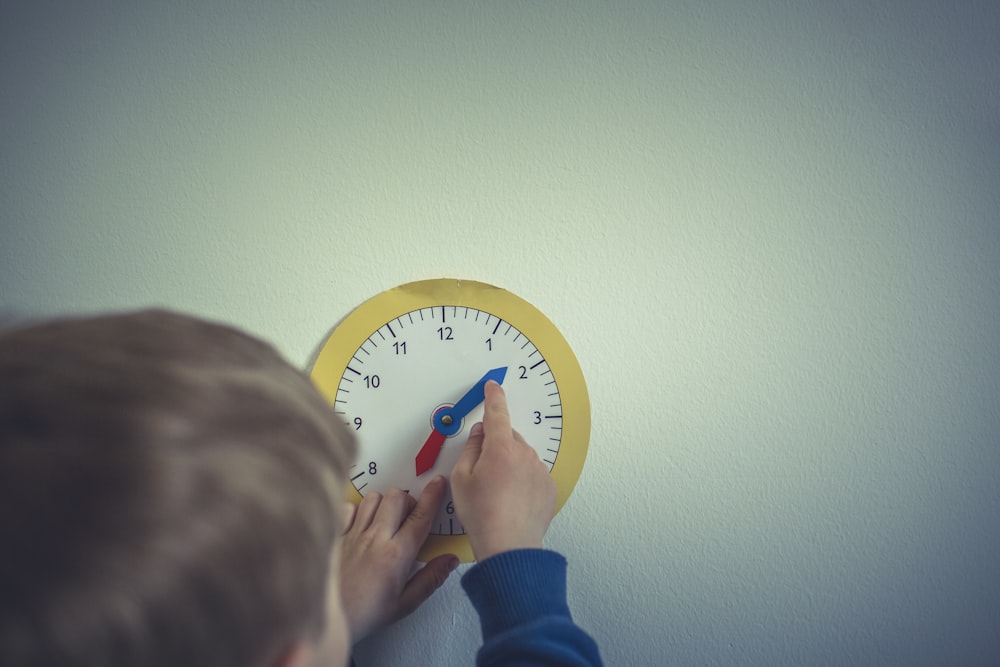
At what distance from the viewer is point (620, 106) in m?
0.56

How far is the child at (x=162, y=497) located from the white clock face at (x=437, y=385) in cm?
21

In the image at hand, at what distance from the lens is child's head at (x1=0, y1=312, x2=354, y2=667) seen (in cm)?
24

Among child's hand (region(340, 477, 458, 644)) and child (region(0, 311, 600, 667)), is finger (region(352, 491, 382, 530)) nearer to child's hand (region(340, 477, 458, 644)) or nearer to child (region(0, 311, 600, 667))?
child's hand (region(340, 477, 458, 644))

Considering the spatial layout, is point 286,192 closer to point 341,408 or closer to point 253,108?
point 253,108

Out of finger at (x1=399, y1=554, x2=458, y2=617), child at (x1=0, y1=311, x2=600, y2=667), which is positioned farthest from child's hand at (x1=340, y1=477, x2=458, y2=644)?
child at (x1=0, y1=311, x2=600, y2=667)

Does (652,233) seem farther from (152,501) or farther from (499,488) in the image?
(152,501)

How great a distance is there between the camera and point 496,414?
0.55m

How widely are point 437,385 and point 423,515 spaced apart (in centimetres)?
12

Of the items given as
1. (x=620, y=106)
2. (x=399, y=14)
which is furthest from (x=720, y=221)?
(x=399, y=14)

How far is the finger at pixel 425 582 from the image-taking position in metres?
0.56

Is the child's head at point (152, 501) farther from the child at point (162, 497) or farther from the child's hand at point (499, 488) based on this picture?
the child's hand at point (499, 488)

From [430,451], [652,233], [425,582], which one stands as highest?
[652,233]

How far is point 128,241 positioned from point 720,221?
1.93 ft

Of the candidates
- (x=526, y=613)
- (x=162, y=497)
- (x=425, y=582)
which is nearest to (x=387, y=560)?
(x=425, y=582)
